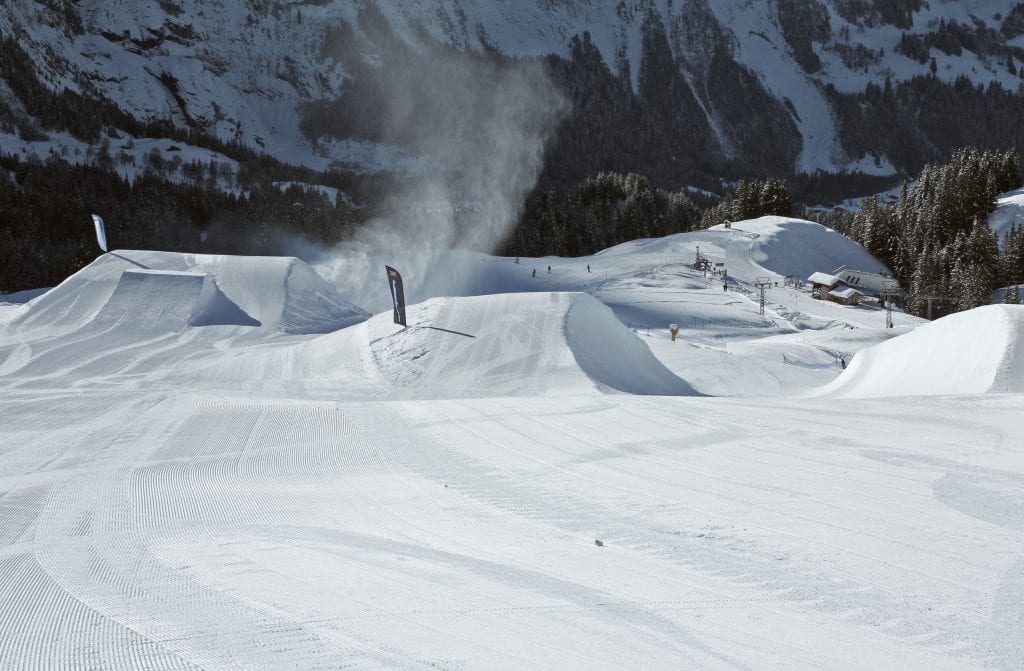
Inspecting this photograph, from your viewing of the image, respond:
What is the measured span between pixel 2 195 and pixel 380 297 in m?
58.5

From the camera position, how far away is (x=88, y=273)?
2564cm

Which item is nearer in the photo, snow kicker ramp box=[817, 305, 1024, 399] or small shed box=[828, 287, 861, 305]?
snow kicker ramp box=[817, 305, 1024, 399]

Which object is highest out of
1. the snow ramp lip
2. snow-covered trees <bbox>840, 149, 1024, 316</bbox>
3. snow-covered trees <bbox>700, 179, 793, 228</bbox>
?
Answer: snow-covered trees <bbox>700, 179, 793, 228</bbox>

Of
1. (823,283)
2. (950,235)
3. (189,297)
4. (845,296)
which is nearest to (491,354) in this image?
(189,297)

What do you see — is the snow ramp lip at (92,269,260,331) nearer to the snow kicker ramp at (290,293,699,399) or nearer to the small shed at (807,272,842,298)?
the snow kicker ramp at (290,293,699,399)

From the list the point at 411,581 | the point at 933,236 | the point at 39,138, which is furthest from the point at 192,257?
the point at 39,138

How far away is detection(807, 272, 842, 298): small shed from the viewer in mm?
57406

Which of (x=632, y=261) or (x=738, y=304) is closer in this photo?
(x=738, y=304)

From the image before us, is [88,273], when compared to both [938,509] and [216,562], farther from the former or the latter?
[938,509]

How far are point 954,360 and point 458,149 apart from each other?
173 m

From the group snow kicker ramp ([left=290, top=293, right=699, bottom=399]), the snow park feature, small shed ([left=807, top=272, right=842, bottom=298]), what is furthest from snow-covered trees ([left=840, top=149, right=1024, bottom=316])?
the snow park feature

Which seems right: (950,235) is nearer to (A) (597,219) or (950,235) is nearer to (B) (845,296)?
(B) (845,296)

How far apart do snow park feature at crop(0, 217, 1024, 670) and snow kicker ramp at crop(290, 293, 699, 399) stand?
123 millimetres

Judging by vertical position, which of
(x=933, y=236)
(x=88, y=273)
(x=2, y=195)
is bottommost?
(x=88, y=273)
